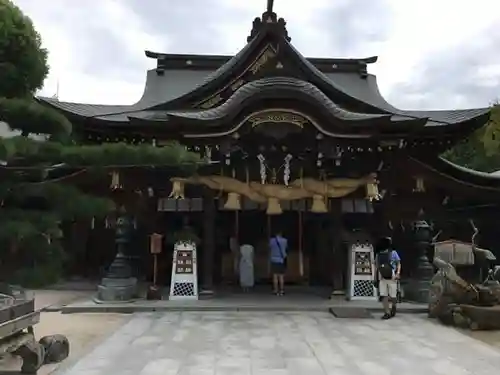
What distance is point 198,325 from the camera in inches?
350

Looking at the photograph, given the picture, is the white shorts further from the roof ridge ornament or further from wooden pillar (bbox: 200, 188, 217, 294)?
the roof ridge ornament

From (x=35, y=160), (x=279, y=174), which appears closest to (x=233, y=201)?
(x=279, y=174)

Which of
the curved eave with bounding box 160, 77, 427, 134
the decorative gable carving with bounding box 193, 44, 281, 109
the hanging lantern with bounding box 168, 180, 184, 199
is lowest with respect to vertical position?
the hanging lantern with bounding box 168, 180, 184, 199

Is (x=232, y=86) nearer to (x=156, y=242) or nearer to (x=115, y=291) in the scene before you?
(x=156, y=242)

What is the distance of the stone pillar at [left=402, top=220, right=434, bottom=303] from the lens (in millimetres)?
11734

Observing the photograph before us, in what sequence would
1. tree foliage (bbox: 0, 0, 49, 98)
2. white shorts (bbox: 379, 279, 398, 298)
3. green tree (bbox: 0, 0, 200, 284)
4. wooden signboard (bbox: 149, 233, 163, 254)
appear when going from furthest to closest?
wooden signboard (bbox: 149, 233, 163, 254) → white shorts (bbox: 379, 279, 398, 298) → green tree (bbox: 0, 0, 200, 284) → tree foliage (bbox: 0, 0, 49, 98)

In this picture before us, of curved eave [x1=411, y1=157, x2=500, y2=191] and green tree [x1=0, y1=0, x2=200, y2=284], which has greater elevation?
curved eave [x1=411, y1=157, x2=500, y2=191]

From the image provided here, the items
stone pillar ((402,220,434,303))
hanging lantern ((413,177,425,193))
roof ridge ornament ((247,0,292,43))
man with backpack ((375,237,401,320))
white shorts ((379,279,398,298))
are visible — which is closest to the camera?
man with backpack ((375,237,401,320))

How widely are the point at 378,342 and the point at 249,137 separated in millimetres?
5350

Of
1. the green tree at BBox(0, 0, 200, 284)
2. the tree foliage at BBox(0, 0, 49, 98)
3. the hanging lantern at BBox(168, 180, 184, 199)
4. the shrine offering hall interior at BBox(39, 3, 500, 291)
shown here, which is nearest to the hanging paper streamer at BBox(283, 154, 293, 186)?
the shrine offering hall interior at BBox(39, 3, 500, 291)

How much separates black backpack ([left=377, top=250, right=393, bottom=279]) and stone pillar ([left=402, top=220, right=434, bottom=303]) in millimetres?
983

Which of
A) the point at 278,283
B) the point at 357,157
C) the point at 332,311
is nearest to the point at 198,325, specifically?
the point at 332,311

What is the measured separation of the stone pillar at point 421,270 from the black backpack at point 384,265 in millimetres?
983

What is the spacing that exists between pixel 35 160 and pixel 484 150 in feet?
90.0
